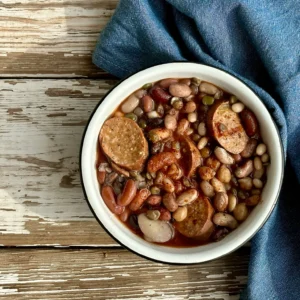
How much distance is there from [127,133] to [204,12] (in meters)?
0.24

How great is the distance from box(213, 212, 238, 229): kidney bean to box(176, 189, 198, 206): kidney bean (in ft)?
0.16

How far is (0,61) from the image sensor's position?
112 cm

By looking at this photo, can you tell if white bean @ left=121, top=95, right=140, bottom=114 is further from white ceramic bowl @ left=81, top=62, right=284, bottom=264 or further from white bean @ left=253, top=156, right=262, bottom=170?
white bean @ left=253, top=156, right=262, bottom=170

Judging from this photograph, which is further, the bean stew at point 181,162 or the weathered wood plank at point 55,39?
the weathered wood plank at point 55,39

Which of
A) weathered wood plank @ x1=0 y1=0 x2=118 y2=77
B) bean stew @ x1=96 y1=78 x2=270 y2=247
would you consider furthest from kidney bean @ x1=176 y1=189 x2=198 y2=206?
weathered wood plank @ x1=0 y1=0 x2=118 y2=77

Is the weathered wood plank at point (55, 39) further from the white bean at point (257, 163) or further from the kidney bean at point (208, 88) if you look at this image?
the white bean at point (257, 163)

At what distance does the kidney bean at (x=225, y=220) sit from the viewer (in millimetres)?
1001

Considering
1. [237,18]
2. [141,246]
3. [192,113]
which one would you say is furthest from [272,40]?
[141,246]

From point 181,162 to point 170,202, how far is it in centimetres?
7

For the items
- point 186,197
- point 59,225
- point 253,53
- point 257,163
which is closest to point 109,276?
point 59,225

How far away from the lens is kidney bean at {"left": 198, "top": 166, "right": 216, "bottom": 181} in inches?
39.2

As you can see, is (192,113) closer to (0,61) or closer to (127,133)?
(127,133)

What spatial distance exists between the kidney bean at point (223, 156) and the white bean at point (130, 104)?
149mm

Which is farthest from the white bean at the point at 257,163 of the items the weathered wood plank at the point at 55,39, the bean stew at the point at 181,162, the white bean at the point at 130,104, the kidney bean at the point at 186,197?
the weathered wood plank at the point at 55,39
